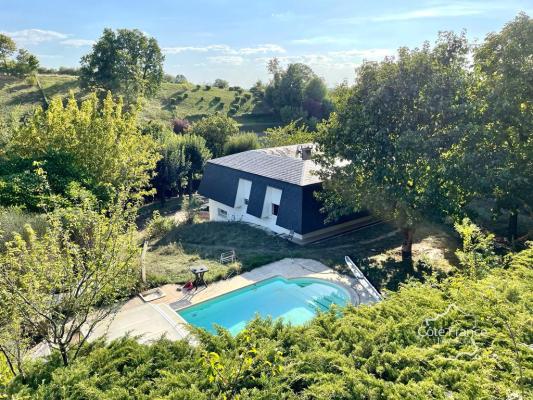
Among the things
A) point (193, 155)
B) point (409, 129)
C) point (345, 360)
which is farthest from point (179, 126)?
point (345, 360)

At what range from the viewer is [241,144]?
36812mm

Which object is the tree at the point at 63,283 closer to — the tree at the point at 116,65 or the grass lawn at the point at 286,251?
the grass lawn at the point at 286,251

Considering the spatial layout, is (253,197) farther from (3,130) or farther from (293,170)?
(3,130)

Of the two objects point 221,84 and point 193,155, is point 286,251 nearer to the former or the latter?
point 193,155

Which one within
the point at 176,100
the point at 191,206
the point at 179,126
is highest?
the point at 176,100

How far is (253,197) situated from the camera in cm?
→ 2220

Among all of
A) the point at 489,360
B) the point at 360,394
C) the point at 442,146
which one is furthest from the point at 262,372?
the point at 442,146

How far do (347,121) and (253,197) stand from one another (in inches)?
326

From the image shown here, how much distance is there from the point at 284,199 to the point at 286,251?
10.6 feet

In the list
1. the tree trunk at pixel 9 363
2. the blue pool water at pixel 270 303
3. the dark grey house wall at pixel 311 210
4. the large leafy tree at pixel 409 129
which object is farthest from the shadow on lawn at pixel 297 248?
the tree trunk at pixel 9 363

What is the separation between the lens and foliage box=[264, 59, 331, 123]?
58531mm

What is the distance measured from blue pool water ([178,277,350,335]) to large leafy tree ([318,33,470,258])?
444 centimetres

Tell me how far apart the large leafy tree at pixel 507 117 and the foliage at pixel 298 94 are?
42543mm

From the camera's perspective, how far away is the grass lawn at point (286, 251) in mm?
15578
